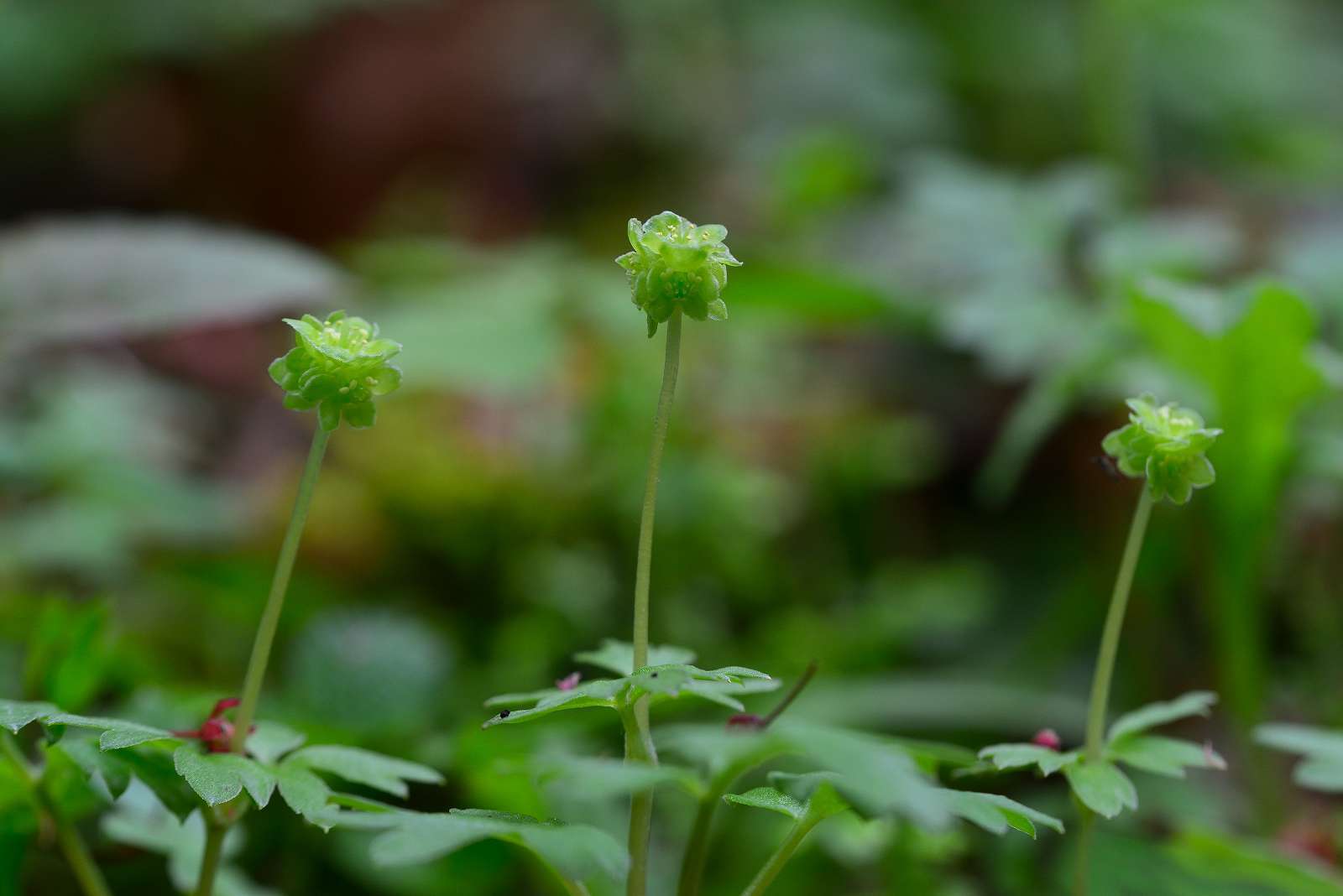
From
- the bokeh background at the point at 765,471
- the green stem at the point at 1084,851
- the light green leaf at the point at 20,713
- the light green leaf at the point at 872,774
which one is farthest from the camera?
the bokeh background at the point at 765,471

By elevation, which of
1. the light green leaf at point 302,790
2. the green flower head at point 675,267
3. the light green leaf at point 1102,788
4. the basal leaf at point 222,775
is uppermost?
the green flower head at point 675,267

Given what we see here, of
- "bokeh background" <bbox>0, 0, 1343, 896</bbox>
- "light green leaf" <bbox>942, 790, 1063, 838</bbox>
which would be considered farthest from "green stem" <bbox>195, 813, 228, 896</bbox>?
"light green leaf" <bbox>942, 790, 1063, 838</bbox>

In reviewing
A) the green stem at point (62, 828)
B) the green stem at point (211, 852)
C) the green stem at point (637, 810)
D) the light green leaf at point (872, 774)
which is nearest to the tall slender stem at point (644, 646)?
the green stem at point (637, 810)

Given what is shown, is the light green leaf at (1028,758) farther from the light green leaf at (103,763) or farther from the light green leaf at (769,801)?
the light green leaf at (103,763)

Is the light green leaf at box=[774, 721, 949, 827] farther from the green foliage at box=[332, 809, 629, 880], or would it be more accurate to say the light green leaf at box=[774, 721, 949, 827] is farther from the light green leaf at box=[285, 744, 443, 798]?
the light green leaf at box=[285, 744, 443, 798]

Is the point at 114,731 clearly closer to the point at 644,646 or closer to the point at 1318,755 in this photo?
the point at 644,646

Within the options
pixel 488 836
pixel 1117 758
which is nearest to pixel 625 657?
pixel 488 836

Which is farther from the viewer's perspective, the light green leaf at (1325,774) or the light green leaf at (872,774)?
the light green leaf at (1325,774)

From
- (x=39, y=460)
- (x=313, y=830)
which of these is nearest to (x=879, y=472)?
(x=313, y=830)
